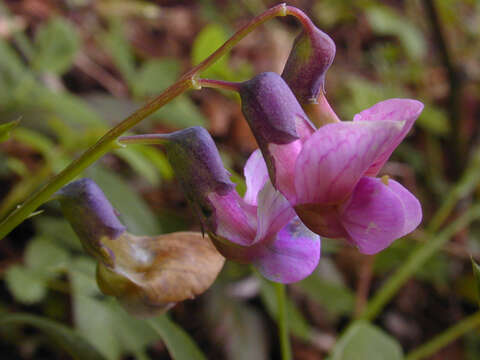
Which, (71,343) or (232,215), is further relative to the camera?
(71,343)

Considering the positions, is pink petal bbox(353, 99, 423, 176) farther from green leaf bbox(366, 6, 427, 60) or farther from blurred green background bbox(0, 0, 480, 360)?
green leaf bbox(366, 6, 427, 60)

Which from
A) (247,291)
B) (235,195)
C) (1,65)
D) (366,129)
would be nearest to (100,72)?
(1,65)

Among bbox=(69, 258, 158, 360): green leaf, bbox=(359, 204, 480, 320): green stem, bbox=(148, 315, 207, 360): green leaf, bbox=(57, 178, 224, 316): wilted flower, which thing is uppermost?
bbox=(57, 178, 224, 316): wilted flower

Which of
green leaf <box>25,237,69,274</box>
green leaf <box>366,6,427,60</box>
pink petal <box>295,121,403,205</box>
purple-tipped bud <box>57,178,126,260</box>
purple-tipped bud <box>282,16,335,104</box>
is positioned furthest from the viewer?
green leaf <box>366,6,427,60</box>

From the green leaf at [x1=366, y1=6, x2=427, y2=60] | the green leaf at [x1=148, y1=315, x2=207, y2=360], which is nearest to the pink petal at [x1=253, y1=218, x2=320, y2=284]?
the green leaf at [x1=148, y1=315, x2=207, y2=360]

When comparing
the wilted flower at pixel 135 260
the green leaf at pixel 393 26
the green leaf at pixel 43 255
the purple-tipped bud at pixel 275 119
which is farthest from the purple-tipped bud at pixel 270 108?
the green leaf at pixel 393 26

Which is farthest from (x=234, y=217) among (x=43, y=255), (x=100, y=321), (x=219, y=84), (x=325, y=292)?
(x=325, y=292)

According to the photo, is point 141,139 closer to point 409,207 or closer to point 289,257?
point 289,257
